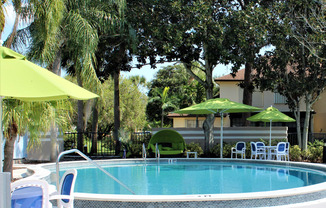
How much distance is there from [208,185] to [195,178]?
139 cm

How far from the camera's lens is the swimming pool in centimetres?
661

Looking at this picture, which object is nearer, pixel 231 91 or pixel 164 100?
pixel 231 91

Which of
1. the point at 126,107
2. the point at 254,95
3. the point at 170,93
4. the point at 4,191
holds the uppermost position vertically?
the point at 170,93

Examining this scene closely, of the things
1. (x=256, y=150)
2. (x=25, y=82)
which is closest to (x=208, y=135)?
(x=256, y=150)

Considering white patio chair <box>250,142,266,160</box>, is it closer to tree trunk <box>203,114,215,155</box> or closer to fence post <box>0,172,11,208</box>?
tree trunk <box>203,114,215,155</box>

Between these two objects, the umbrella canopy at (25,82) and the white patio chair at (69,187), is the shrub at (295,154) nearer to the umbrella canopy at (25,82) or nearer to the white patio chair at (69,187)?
the white patio chair at (69,187)

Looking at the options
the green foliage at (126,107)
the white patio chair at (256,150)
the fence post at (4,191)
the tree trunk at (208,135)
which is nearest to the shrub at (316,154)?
the white patio chair at (256,150)

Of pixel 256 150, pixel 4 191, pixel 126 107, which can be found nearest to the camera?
pixel 4 191

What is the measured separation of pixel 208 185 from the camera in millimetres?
10789

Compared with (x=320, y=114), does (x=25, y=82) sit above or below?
below

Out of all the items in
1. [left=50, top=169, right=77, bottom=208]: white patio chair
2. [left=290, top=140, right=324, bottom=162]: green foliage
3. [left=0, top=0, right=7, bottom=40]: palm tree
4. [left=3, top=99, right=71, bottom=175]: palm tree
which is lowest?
[left=290, top=140, right=324, bottom=162]: green foliage

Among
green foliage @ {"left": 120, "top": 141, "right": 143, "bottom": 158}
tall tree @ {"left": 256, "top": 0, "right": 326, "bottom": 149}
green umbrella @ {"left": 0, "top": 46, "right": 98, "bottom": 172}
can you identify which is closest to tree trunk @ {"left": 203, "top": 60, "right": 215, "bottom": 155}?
tall tree @ {"left": 256, "top": 0, "right": 326, "bottom": 149}

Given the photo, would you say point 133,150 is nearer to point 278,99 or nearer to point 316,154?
point 316,154

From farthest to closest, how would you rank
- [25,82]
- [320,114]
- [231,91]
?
1. [231,91]
2. [320,114]
3. [25,82]
